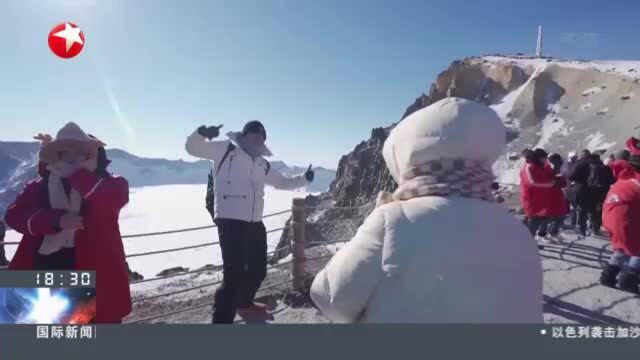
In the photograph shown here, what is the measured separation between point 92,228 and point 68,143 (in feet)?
1.31

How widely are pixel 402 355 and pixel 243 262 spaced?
4.97ft

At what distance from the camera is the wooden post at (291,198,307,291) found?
3605 millimetres

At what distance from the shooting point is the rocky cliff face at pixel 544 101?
11.9m

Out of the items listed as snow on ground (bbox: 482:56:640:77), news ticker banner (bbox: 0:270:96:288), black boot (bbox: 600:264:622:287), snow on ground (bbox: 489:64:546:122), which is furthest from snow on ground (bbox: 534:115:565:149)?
news ticker banner (bbox: 0:270:96:288)

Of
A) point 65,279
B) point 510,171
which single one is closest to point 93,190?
point 65,279

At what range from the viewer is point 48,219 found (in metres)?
1.71

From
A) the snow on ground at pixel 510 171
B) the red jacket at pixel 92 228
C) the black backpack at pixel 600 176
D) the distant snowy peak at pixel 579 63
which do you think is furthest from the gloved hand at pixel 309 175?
the distant snowy peak at pixel 579 63

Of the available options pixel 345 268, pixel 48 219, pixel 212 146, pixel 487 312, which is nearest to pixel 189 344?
pixel 48 219

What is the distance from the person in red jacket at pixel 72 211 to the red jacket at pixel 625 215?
3.69 meters

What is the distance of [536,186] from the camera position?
189 inches

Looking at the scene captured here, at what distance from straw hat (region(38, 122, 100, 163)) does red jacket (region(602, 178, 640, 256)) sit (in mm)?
3833

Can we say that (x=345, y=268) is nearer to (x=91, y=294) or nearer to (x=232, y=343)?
(x=232, y=343)

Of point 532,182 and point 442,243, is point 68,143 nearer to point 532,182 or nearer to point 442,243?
point 442,243

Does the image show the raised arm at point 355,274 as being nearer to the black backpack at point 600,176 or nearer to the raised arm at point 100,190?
the raised arm at point 100,190
